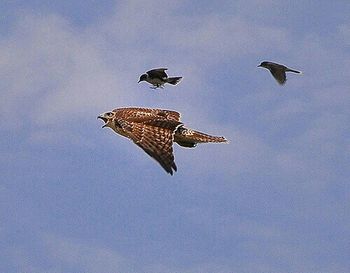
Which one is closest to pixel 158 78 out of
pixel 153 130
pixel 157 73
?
pixel 157 73

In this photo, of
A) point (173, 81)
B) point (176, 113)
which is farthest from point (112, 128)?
point (173, 81)

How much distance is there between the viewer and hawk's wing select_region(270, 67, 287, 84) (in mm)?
34938

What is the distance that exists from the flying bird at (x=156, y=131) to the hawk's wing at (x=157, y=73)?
6.23 meters

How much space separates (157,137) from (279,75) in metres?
11.6

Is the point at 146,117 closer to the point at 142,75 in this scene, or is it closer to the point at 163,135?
the point at 163,135

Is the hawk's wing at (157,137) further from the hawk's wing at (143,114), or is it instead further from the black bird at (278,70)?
the black bird at (278,70)

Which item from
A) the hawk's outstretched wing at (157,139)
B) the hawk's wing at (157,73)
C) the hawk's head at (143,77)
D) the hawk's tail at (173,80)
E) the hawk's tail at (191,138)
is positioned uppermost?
the hawk's head at (143,77)

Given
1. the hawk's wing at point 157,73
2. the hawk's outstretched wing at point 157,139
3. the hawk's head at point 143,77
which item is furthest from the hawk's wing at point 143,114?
the hawk's head at point 143,77

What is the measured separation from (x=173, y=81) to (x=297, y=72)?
502 cm

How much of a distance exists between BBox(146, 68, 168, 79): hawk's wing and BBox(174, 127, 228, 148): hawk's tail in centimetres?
792

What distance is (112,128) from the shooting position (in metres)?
26.7

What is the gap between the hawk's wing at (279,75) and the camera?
34938mm

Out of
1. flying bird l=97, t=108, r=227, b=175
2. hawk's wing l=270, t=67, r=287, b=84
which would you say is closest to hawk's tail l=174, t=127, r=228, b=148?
flying bird l=97, t=108, r=227, b=175

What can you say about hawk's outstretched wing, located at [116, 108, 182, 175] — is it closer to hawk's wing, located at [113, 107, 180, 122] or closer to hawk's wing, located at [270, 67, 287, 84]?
hawk's wing, located at [113, 107, 180, 122]
